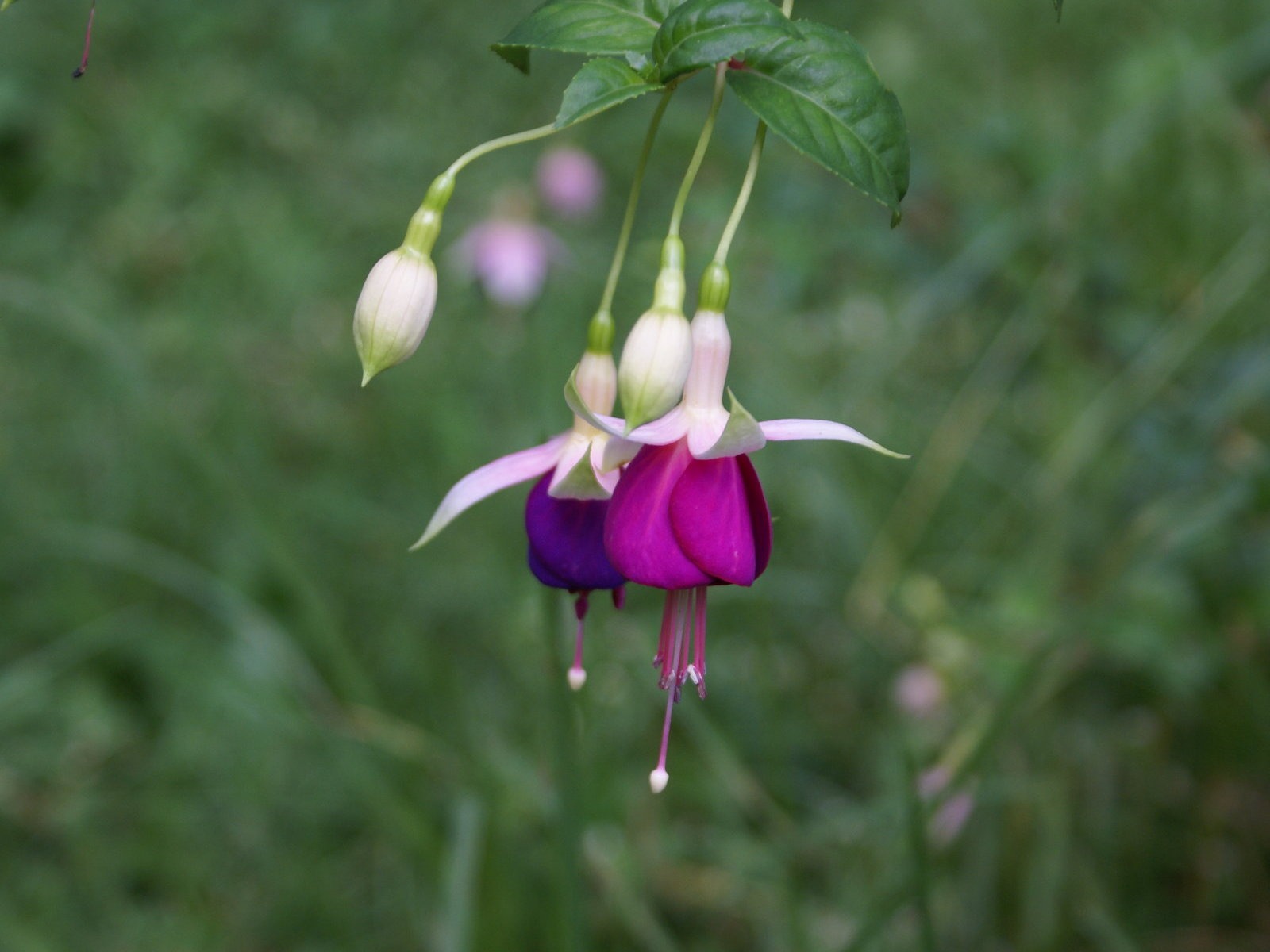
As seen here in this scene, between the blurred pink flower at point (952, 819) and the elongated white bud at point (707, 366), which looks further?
the blurred pink flower at point (952, 819)

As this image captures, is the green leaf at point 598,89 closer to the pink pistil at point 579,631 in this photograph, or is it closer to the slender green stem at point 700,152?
the slender green stem at point 700,152

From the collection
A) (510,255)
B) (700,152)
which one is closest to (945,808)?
(700,152)

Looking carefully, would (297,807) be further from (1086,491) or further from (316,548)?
(1086,491)

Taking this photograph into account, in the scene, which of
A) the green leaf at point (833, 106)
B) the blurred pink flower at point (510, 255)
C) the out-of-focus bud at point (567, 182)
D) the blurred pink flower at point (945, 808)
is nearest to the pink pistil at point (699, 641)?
the green leaf at point (833, 106)

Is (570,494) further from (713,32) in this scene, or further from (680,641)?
(713,32)

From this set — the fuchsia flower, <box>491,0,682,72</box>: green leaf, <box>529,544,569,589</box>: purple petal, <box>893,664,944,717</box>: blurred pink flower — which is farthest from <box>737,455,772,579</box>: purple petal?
<box>893,664,944,717</box>: blurred pink flower

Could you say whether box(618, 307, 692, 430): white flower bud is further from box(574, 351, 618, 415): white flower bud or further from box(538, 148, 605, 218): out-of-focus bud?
box(538, 148, 605, 218): out-of-focus bud
